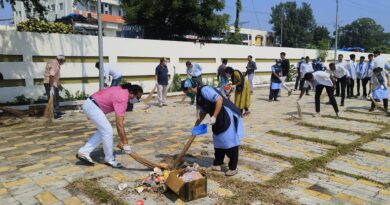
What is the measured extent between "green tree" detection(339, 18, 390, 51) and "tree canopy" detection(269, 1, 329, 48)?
39.7 feet

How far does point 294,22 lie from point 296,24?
2140mm

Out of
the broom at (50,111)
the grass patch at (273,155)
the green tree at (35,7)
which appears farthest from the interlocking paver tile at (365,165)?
the green tree at (35,7)

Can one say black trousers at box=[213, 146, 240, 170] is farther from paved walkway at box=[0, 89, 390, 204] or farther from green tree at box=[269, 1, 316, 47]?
green tree at box=[269, 1, 316, 47]

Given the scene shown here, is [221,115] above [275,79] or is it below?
below

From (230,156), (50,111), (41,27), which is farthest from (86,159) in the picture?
(41,27)

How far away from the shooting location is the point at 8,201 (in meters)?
4.30

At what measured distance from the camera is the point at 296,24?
8594cm

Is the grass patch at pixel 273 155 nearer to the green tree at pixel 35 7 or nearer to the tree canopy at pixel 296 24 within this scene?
the green tree at pixel 35 7

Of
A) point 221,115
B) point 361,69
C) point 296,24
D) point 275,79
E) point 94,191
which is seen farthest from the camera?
point 296,24

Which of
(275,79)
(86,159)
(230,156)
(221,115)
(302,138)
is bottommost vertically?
(302,138)

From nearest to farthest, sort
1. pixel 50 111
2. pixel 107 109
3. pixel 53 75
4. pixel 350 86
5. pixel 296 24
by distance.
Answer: pixel 107 109 → pixel 50 111 → pixel 53 75 → pixel 350 86 → pixel 296 24

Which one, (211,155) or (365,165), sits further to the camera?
(211,155)

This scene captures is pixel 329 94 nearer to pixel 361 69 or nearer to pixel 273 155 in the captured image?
pixel 273 155

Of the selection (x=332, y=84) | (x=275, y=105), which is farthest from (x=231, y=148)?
(x=275, y=105)
